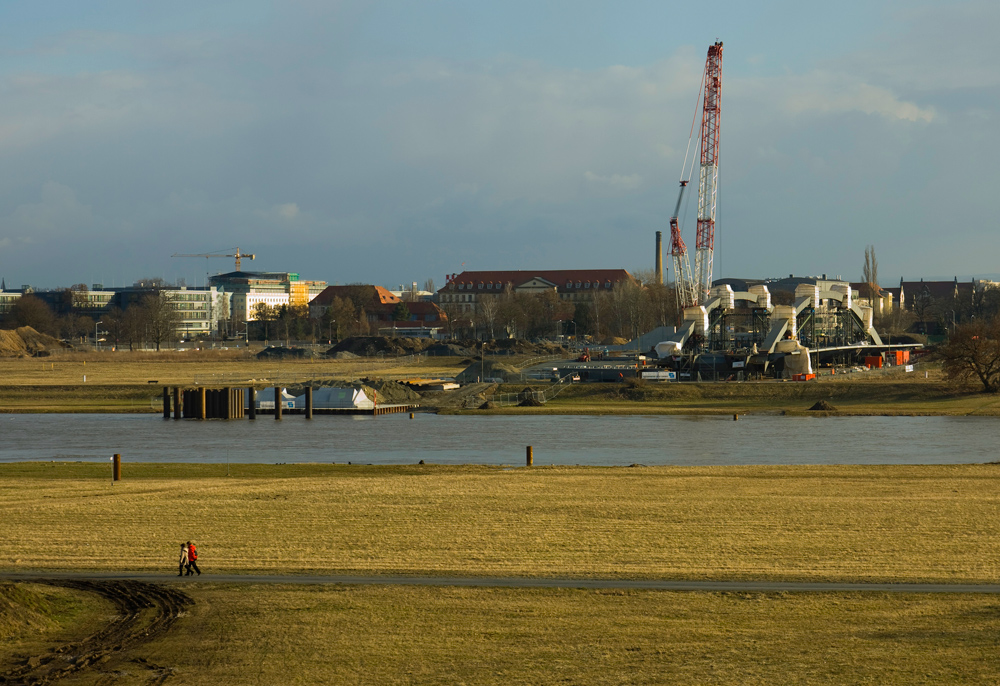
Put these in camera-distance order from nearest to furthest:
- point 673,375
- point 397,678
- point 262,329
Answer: point 397,678, point 673,375, point 262,329

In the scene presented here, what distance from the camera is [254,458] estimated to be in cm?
4325

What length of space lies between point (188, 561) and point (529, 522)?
8.71 metres

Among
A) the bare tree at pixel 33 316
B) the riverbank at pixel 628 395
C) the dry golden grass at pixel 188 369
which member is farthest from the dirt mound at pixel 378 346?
the bare tree at pixel 33 316

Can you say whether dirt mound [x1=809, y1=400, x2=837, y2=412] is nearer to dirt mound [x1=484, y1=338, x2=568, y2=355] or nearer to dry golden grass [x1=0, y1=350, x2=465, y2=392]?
dry golden grass [x1=0, y1=350, x2=465, y2=392]

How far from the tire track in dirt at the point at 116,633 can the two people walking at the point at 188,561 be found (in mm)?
855

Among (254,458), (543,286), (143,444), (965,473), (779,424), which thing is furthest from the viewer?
(543,286)

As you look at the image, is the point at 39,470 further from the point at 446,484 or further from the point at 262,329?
the point at 262,329

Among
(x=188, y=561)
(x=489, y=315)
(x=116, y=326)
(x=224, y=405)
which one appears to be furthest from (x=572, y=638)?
(x=116, y=326)

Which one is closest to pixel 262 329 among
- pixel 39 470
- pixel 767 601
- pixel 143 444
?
pixel 143 444

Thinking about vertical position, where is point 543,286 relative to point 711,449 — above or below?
above

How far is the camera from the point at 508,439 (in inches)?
1981

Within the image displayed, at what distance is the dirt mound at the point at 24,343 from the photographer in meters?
118

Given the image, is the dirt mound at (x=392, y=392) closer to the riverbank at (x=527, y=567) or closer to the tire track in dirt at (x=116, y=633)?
the riverbank at (x=527, y=567)

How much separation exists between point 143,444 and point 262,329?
5231 inches
